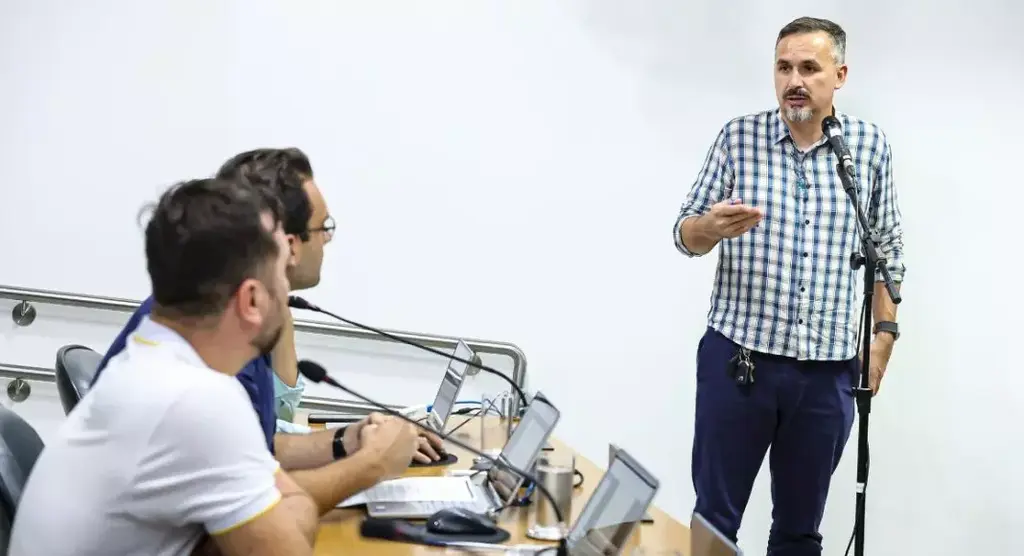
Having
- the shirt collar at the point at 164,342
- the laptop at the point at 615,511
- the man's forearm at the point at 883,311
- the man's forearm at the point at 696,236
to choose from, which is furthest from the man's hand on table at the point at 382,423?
the man's forearm at the point at 883,311

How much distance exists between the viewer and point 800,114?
109 inches

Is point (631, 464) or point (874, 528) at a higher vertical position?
point (631, 464)

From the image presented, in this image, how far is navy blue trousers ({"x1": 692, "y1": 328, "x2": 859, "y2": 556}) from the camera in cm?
273

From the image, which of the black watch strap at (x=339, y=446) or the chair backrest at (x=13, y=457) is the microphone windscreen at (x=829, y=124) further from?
the chair backrest at (x=13, y=457)

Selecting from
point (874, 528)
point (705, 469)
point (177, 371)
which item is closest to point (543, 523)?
point (177, 371)

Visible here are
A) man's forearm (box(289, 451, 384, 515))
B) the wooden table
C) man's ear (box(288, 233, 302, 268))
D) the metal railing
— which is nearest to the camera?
the wooden table

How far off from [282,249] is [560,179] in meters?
2.41

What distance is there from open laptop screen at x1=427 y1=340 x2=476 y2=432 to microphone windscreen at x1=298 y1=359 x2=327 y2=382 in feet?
2.46

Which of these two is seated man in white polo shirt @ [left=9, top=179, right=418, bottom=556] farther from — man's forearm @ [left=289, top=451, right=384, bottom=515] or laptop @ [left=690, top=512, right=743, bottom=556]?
laptop @ [left=690, top=512, right=743, bottom=556]

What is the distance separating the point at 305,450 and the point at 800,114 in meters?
1.48

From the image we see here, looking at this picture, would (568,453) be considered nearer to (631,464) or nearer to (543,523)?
(543,523)

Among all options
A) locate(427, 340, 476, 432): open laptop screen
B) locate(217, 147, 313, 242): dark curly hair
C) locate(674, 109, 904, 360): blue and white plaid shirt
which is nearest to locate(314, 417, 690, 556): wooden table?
locate(427, 340, 476, 432): open laptop screen

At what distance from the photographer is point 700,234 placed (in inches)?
106

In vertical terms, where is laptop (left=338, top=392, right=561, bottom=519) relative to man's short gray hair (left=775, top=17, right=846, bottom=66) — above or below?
below
